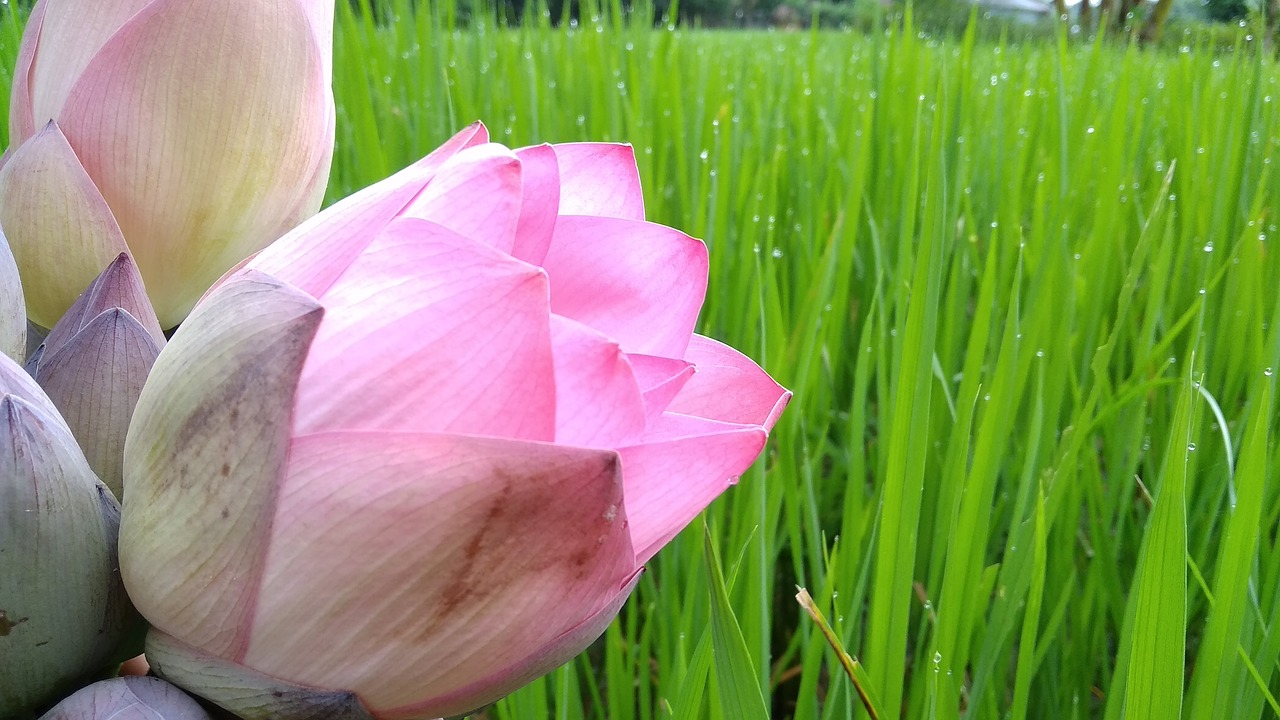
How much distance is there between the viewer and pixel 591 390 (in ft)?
0.46

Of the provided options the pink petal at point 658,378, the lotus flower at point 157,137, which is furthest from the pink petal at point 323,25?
the pink petal at point 658,378

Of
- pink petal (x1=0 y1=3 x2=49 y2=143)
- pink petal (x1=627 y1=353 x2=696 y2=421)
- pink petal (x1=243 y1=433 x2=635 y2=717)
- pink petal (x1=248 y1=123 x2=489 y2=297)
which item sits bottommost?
pink petal (x1=243 y1=433 x2=635 y2=717)

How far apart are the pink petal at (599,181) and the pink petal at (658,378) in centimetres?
4

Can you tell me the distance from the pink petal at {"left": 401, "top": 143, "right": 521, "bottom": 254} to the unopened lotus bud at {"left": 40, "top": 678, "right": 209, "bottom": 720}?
0.28ft

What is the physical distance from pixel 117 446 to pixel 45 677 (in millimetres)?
44

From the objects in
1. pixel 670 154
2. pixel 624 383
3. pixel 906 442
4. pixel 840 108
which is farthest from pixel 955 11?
pixel 624 383

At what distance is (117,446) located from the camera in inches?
6.8

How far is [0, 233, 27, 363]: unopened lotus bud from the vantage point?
0.17 metres

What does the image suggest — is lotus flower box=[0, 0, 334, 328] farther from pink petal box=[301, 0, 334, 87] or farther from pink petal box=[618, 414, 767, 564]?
pink petal box=[618, 414, 767, 564]

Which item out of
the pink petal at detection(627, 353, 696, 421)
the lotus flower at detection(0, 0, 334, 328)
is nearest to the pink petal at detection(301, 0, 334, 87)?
the lotus flower at detection(0, 0, 334, 328)

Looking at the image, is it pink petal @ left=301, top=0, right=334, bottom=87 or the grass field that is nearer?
pink petal @ left=301, top=0, right=334, bottom=87

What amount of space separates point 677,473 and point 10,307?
0.42 feet

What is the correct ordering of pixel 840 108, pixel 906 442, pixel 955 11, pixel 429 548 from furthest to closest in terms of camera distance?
pixel 955 11 < pixel 840 108 < pixel 906 442 < pixel 429 548

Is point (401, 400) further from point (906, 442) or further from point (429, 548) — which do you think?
point (906, 442)
